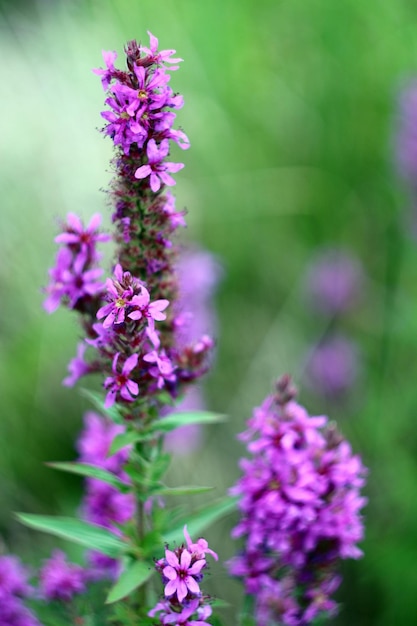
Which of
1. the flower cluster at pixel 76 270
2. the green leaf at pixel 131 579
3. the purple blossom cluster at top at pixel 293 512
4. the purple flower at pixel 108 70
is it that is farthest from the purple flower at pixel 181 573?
the purple flower at pixel 108 70

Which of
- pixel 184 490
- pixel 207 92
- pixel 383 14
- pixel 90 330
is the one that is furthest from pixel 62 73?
pixel 184 490

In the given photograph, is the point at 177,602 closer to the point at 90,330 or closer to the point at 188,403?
the point at 90,330

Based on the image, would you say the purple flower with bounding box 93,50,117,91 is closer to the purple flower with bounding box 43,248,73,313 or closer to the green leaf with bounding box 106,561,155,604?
the purple flower with bounding box 43,248,73,313

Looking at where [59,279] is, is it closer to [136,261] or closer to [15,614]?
[136,261]

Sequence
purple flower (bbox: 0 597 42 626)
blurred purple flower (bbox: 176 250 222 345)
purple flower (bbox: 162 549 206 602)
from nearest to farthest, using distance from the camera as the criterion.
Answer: purple flower (bbox: 162 549 206 602) → purple flower (bbox: 0 597 42 626) → blurred purple flower (bbox: 176 250 222 345)

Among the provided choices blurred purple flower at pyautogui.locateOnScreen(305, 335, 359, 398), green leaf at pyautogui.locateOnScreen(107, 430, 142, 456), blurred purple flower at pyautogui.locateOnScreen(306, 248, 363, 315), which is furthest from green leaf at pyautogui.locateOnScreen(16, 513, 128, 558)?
blurred purple flower at pyautogui.locateOnScreen(306, 248, 363, 315)

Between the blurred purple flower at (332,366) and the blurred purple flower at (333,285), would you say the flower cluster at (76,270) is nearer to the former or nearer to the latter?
the blurred purple flower at (332,366)
